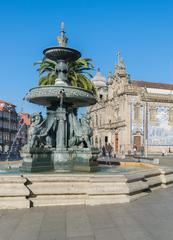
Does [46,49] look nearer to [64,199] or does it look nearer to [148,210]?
[64,199]

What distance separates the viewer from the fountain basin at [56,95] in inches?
374

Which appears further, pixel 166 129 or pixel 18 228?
pixel 166 129

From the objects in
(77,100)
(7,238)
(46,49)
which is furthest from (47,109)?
(7,238)

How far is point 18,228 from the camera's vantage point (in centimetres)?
476

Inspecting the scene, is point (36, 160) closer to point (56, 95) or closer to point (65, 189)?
point (56, 95)

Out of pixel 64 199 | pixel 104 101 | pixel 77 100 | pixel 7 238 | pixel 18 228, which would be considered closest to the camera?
pixel 7 238

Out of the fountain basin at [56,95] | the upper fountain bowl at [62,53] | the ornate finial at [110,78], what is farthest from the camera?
A: the ornate finial at [110,78]

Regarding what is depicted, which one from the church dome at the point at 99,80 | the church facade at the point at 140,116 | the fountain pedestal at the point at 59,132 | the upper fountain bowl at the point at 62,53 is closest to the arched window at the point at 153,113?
the church facade at the point at 140,116

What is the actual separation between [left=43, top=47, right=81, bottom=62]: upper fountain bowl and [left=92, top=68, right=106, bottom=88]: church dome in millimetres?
58866

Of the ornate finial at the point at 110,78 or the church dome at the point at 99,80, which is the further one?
the church dome at the point at 99,80

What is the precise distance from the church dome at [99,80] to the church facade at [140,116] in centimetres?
1423

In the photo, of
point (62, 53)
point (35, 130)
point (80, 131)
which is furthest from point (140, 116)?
point (35, 130)

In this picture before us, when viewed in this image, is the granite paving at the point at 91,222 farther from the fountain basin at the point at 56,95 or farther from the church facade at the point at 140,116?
the church facade at the point at 140,116

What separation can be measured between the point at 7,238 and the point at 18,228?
0.48 meters
